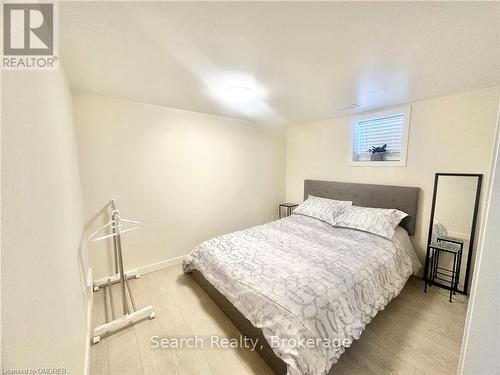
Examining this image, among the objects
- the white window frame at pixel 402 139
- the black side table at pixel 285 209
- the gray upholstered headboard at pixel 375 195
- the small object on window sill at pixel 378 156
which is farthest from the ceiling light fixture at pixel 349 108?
the black side table at pixel 285 209

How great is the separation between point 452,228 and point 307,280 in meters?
2.01

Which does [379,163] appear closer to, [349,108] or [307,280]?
[349,108]

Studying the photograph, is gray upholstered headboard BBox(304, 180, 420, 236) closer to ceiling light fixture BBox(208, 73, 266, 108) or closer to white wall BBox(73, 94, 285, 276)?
white wall BBox(73, 94, 285, 276)

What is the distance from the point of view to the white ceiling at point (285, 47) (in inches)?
41.4

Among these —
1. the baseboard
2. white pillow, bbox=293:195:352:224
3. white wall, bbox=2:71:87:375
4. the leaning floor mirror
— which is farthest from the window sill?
white wall, bbox=2:71:87:375

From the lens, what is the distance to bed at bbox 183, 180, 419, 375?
1.28 m

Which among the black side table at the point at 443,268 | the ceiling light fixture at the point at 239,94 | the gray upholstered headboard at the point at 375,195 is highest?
the ceiling light fixture at the point at 239,94

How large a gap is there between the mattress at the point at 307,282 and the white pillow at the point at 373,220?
0.27ft

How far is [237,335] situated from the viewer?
1710 millimetres

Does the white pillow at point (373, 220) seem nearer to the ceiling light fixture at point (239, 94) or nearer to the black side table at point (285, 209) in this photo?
the black side table at point (285, 209)

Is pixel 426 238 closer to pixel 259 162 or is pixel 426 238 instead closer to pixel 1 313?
pixel 259 162

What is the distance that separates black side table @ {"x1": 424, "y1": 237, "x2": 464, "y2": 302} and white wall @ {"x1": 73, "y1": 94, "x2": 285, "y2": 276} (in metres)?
2.50

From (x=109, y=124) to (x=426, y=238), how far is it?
A: 404 centimetres

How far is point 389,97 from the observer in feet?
7.52
